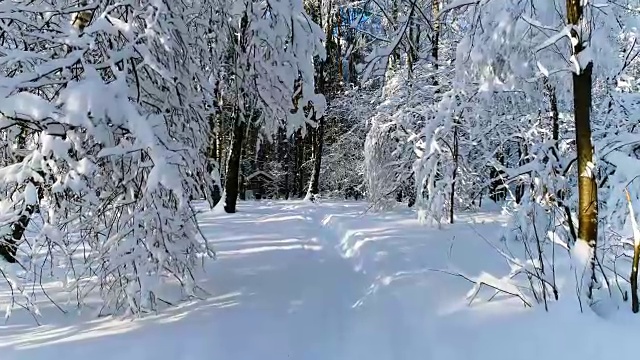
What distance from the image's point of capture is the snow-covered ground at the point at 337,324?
127 inches

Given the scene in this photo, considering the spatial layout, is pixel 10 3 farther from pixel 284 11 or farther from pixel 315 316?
pixel 315 316

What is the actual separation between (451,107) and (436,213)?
2.83 meters

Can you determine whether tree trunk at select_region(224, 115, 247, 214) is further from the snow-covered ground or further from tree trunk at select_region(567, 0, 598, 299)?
tree trunk at select_region(567, 0, 598, 299)

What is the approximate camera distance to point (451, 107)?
6977mm

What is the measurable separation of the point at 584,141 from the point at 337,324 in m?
2.45

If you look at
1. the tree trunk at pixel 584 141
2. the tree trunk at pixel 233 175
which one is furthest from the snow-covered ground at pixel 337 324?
the tree trunk at pixel 233 175

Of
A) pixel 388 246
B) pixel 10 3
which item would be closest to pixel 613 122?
pixel 388 246

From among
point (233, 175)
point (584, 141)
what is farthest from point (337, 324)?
point (233, 175)

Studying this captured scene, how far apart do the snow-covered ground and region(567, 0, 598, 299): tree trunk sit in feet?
2.44

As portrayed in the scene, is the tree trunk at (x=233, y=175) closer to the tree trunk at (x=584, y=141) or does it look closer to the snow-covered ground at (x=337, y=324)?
the snow-covered ground at (x=337, y=324)

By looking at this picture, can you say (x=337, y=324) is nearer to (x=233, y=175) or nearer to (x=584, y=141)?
(x=584, y=141)

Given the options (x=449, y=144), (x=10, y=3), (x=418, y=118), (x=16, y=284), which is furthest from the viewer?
(x=418, y=118)

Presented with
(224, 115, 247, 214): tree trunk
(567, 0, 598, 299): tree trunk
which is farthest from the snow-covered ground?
(224, 115, 247, 214): tree trunk

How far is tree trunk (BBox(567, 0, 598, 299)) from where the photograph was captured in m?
3.77
